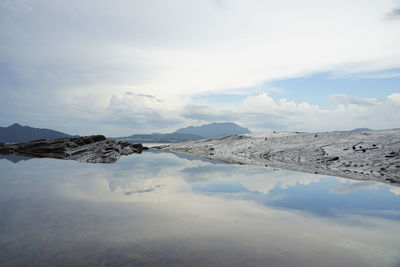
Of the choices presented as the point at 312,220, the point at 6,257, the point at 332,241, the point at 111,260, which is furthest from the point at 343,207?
the point at 6,257

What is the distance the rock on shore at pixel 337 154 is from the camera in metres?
14.4

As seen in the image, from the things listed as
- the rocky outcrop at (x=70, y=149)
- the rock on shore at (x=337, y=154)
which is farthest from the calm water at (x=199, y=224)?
the rocky outcrop at (x=70, y=149)

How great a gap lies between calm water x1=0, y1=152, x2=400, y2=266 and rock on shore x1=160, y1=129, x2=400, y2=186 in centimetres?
438

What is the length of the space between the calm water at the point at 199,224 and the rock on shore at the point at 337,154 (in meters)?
4.38

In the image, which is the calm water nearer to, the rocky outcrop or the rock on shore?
the rock on shore

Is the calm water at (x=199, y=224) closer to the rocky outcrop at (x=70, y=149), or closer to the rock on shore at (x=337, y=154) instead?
the rock on shore at (x=337, y=154)

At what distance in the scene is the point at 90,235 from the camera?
5172mm

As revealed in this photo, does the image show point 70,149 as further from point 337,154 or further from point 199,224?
point 199,224

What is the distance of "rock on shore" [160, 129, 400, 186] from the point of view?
47.2ft

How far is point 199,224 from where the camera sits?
5.96 m

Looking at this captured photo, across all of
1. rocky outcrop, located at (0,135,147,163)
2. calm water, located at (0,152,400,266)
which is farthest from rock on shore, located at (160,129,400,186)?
rocky outcrop, located at (0,135,147,163)

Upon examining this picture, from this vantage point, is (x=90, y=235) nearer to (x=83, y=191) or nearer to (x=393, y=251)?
(x=83, y=191)

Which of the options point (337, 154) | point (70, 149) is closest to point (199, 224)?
point (337, 154)

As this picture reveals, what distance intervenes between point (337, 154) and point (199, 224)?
15331mm
